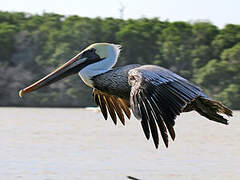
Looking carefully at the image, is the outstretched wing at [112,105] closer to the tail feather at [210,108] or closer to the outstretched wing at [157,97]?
the tail feather at [210,108]

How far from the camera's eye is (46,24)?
40.5 metres

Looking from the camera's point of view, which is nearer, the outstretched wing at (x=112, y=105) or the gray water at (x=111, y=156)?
the outstretched wing at (x=112, y=105)

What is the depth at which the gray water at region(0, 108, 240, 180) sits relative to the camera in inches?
328

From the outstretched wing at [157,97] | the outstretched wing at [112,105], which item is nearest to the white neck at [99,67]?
the outstretched wing at [112,105]

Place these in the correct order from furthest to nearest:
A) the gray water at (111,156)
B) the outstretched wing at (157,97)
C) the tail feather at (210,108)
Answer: the gray water at (111,156)
the tail feather at (210,108)
the outstretched wing at (157,97)

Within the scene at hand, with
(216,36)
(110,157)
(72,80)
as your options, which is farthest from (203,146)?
(216,36)

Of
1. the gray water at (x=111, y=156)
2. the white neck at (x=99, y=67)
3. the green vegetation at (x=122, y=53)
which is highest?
the white neck at (x=99, y=67)

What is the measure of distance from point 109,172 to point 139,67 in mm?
2094

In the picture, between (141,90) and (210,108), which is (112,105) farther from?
(141,90)

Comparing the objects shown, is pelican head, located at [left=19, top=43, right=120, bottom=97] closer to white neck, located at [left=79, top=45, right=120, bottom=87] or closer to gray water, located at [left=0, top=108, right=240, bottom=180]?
white neck, located at [left=79, top=45, right=120, bottom=87]

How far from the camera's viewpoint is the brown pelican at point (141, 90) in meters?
6.09

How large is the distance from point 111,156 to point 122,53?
86.2 feet

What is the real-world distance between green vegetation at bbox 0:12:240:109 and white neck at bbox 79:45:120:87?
2524 cm

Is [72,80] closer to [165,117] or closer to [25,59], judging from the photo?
[25,59]
